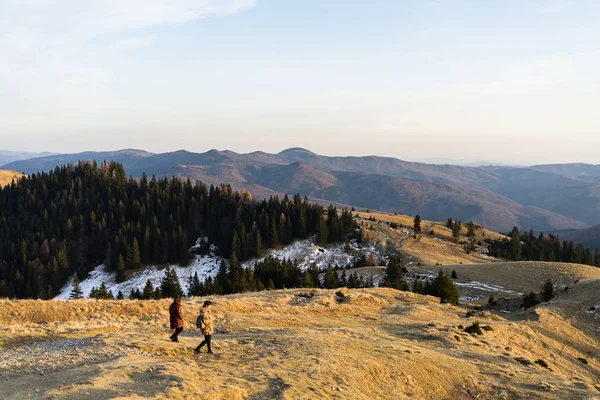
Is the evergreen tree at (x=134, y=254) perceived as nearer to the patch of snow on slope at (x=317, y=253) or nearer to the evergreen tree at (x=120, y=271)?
the evergreen tree at (x=120, y=271)

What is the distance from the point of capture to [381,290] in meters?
47.8

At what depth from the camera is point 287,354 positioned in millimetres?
20891

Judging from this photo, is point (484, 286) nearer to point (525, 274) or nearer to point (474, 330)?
point (525, 274)

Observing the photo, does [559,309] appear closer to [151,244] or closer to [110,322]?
[110,322]

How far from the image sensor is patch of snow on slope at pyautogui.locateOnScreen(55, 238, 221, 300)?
107m

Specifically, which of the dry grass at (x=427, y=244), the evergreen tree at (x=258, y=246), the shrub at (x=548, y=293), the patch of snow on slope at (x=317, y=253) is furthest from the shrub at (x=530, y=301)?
the evergreen tree at (x=258, y=246)

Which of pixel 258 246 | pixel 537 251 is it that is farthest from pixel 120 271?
pixel 537 251

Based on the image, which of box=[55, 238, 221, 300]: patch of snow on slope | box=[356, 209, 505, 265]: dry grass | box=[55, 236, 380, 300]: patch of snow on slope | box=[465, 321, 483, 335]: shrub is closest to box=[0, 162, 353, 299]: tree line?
box=[55, 238, 221, 300]: patch of snow on slope

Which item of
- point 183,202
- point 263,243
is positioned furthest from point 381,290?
point 183,202

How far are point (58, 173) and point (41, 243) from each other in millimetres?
60185

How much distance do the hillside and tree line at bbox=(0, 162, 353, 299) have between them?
269ft

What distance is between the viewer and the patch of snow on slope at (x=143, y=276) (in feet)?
351

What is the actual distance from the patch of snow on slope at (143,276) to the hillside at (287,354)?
77310mm

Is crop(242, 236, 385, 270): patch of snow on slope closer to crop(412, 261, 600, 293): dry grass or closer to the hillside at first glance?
crop(412, 261, 600, 293): dry grass
